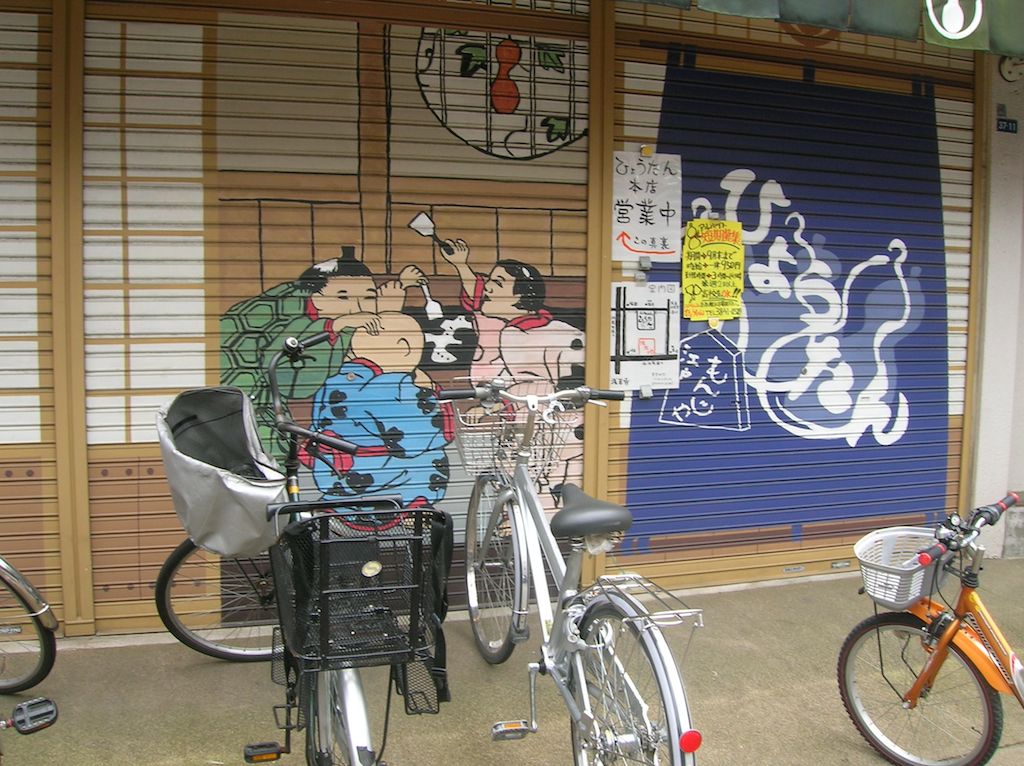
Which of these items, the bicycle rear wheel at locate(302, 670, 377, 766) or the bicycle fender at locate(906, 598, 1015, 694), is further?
the bicycle fender at locate(906, 598, 1015, 694)

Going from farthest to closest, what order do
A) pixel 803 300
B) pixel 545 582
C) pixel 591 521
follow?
1. pixel 803 300
2. pixel 545 582
3. pixel 591 521

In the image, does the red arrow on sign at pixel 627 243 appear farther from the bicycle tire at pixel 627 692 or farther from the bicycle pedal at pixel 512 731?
the bicycle pedal at pixel 512 731

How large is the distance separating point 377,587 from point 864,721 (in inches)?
87.1

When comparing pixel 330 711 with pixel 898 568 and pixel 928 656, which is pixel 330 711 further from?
pixel 928 656

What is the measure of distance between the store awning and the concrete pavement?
3207 mm

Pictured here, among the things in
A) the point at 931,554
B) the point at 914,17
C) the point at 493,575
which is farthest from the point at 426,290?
the point at 914,17

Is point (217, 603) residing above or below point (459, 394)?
below

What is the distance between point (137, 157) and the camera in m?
3.88

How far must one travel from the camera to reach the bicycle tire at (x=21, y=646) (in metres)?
3.26

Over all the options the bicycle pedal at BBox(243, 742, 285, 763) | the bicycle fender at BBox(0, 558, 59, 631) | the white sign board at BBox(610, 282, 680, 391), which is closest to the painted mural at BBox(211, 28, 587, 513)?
the white sign board at BBox(610, 282, 680, 391)

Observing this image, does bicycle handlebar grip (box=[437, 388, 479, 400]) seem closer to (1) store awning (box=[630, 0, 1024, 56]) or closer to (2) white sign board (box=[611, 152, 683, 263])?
(2) white sign board (box=[611, 152, 683, 263])

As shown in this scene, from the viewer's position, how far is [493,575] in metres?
3.67

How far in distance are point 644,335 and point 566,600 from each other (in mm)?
2283

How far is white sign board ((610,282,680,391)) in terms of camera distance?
178 inches
